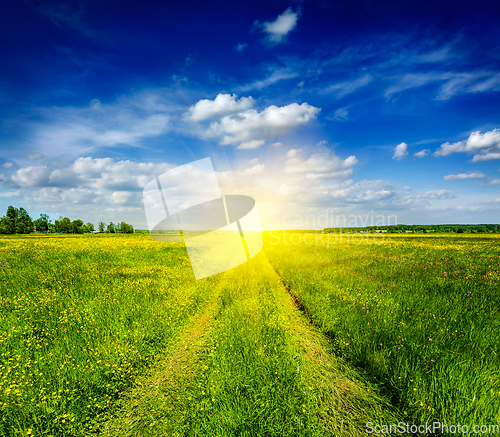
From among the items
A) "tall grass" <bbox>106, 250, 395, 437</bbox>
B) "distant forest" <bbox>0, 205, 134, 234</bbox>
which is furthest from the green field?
"distant forest" <bbox>0, 205, 134, 234</bbox>

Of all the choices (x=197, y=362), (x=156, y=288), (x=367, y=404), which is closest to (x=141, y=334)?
(x=197, y=362)

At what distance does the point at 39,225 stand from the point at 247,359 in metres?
186

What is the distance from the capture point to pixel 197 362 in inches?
192

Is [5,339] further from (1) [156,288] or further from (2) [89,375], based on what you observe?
(1) [156,288]

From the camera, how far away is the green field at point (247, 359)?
333cm

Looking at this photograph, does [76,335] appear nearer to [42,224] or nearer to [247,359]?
[247,359]

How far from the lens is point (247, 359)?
15.3 feet

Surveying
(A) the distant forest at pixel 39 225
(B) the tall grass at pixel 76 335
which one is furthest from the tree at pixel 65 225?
(B) the tall grass at pixel 76 335

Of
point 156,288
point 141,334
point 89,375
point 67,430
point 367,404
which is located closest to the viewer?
point 67,430

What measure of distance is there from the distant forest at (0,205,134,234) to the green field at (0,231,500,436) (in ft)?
375

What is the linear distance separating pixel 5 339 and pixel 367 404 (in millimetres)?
7875

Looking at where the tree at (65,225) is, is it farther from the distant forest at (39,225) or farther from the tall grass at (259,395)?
the tall grass at (259,395)

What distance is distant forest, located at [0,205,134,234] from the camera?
294 feet
